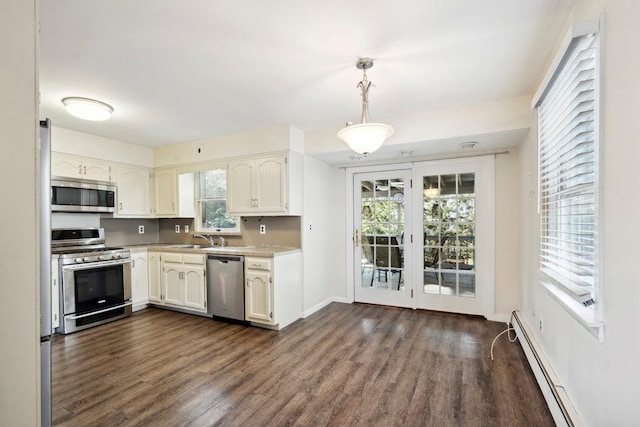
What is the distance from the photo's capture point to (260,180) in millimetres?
3904

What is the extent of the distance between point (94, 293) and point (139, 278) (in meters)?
0.64

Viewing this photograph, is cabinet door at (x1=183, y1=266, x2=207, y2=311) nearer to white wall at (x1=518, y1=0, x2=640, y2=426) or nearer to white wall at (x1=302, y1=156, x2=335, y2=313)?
white wall at (x1=302, y1=156, x2=335, y2=313)

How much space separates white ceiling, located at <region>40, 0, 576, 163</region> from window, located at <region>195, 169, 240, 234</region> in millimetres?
1436

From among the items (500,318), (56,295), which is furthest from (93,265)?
(500,318)

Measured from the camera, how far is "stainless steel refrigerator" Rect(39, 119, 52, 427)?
4.53 ft

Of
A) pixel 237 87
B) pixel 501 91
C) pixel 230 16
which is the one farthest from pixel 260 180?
pixel 501 91

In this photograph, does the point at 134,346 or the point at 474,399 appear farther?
the point at 134,346

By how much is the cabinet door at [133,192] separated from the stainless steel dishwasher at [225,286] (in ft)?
5.36

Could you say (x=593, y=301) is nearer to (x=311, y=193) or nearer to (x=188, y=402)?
(x=188, y=402)

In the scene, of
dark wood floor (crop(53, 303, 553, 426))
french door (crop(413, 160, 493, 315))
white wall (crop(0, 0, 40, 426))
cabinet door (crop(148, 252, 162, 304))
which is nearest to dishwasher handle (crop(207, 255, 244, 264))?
dark wood floor (crop(53, 303, 553, 426))

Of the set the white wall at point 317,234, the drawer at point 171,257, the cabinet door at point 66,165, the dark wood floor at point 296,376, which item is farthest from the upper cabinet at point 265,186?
the cabinet door at point 66,165

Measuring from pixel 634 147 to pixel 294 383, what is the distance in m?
2.40

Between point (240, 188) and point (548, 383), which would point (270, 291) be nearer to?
point (240, 188)

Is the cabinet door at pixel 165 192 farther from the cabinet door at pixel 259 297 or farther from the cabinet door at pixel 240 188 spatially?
the cabinet door at pixel 259 297
